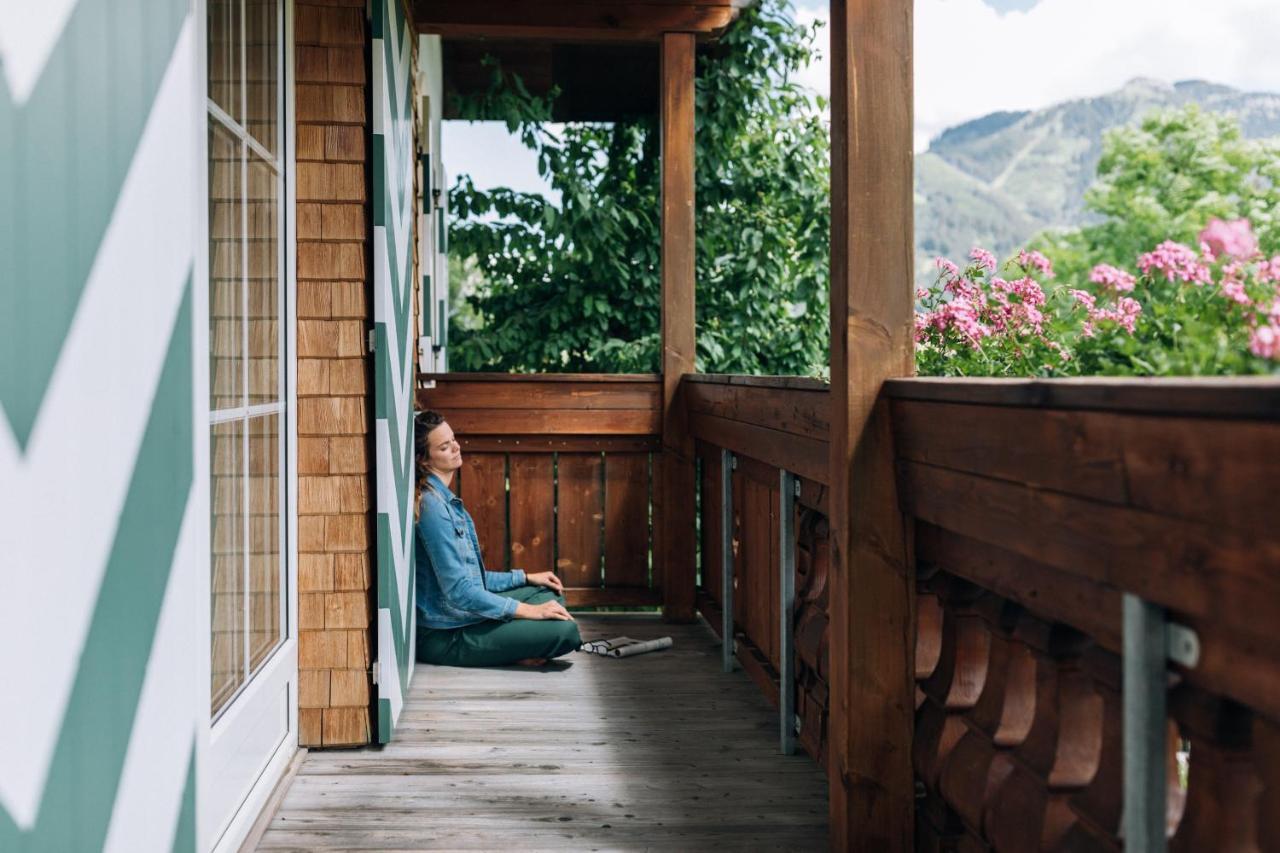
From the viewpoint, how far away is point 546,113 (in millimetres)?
6141

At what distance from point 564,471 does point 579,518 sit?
214mm

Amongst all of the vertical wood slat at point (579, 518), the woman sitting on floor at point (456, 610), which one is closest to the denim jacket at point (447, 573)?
the woman sitting on floor at point (456, 610)

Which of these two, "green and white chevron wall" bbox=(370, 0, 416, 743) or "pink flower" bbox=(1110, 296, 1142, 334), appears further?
"green and white chevron wall" bbox=(370, 0, 416, 743)

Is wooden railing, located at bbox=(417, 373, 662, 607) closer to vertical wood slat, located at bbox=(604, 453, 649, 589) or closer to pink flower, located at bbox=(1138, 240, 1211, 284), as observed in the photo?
vertical wood slat, located at bbox=(604, 453, 649, 589)

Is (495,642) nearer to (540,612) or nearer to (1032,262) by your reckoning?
(540,612)

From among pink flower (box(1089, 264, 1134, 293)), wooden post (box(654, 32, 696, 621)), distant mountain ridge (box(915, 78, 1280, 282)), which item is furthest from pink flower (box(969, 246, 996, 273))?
distant mountain ridge (box(915, 78, 1280, 282))

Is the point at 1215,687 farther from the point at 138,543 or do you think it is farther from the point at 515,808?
the point at 515,808

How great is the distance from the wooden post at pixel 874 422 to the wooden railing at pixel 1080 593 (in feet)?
0.12

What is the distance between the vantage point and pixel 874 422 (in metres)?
2.23

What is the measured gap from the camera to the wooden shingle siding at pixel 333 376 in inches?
120

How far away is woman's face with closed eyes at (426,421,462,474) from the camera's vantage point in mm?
3967

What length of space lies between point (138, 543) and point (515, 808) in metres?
1.43

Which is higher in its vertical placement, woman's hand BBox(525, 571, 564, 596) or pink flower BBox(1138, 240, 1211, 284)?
pink flower BBox(1138, 240, 1211, 284)

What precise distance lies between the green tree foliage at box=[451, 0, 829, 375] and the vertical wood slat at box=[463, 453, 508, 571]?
1.61 m
